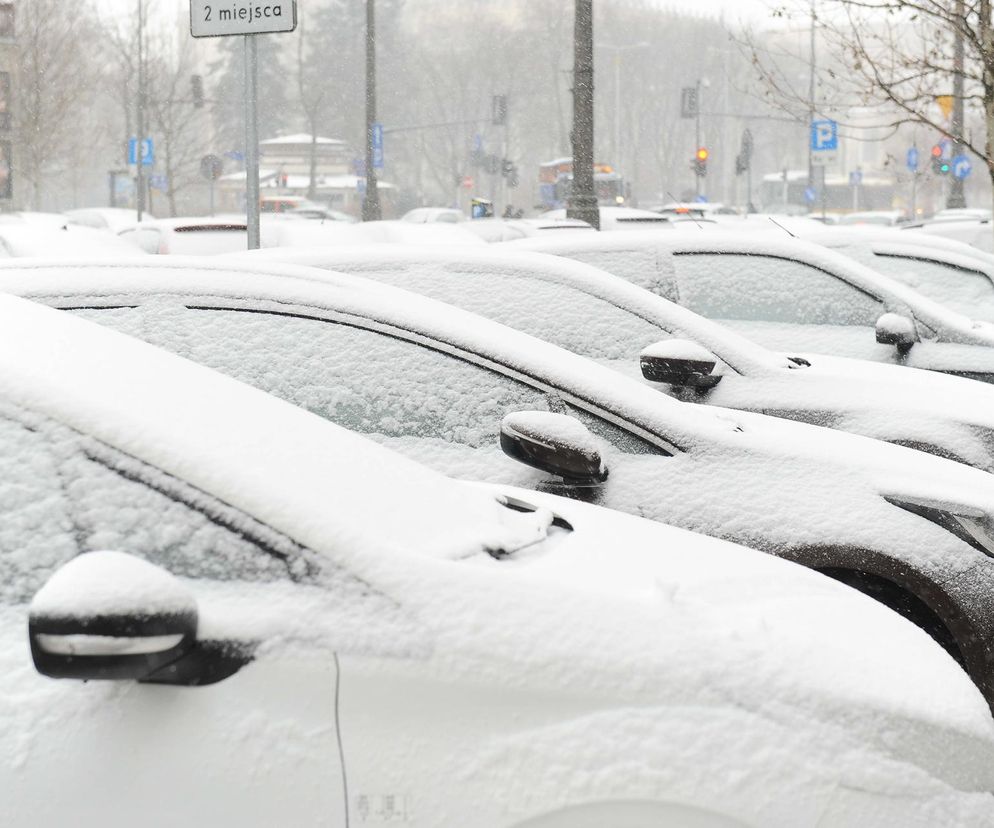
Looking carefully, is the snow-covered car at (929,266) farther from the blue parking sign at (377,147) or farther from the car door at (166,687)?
the blue parking sign at (377,147)

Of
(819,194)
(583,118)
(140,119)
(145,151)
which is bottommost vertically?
(819,194)

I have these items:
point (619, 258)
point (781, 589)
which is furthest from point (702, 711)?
point (619, 258)

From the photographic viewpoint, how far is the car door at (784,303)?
24.4 feet

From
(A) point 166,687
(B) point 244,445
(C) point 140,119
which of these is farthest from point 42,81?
(A) point 166,687

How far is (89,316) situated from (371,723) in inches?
83.8

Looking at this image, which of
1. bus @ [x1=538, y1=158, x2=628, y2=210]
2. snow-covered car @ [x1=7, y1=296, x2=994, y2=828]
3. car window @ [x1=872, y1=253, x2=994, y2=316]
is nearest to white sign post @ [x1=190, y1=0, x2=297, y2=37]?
car window @ [x1=872, y1=253, x2=994, y2=316]

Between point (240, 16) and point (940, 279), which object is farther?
point (940, 279)

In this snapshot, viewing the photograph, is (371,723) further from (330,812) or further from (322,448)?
(322,448)

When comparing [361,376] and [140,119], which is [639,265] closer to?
[361,376]

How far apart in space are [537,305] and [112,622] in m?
3.49

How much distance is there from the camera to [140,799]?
2.12 m

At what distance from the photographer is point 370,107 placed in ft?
94.4

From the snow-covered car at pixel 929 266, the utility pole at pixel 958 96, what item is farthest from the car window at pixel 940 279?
the utility pole at pixel 958 96

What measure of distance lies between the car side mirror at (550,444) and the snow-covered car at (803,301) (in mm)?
3553
